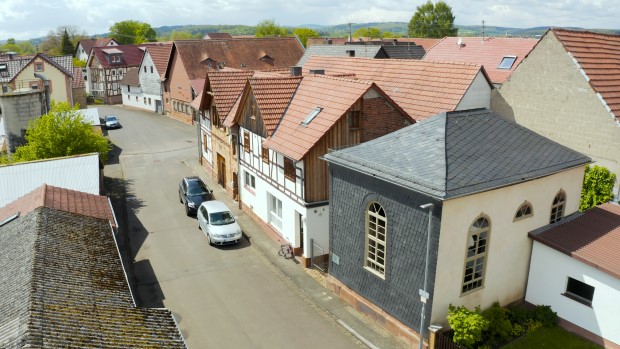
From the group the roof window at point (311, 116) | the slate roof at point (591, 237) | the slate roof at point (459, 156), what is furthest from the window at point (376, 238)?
the roof window at point (311, 116)

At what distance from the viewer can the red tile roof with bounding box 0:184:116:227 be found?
67.1 ft

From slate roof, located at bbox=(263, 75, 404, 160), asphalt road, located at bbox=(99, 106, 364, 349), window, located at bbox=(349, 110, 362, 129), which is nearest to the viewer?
asphalt road, located at bbox=(99, 106, 364, 349)

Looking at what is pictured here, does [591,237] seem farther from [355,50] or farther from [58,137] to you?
[355,50]

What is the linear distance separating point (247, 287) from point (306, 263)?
9.67 feet

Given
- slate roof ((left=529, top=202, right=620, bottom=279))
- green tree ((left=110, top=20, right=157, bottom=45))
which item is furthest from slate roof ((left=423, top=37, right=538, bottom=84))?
green tree ((left=110, top=20, right=157, bottom=45))

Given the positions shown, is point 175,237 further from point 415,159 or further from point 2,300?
point 415,159

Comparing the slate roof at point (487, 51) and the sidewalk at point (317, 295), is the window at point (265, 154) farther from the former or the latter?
the slate roof at point (487, 51)

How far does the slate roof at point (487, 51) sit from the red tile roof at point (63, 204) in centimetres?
2680

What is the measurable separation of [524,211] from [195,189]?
752 inches

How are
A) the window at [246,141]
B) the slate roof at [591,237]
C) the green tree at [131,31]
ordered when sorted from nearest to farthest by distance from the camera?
1. the slate roof at [591,237]
2. the window at [246,141]
3. the green tree at [131,31]

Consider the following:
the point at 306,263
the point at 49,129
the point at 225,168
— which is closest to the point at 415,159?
the point at 306,263

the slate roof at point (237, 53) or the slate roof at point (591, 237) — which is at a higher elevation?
the slate roof at point (237, 53)

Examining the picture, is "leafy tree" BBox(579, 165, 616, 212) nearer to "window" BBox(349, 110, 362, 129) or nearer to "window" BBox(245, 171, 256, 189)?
"window" BBox(349, 110, 362, 129)

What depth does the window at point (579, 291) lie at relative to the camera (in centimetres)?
1628
